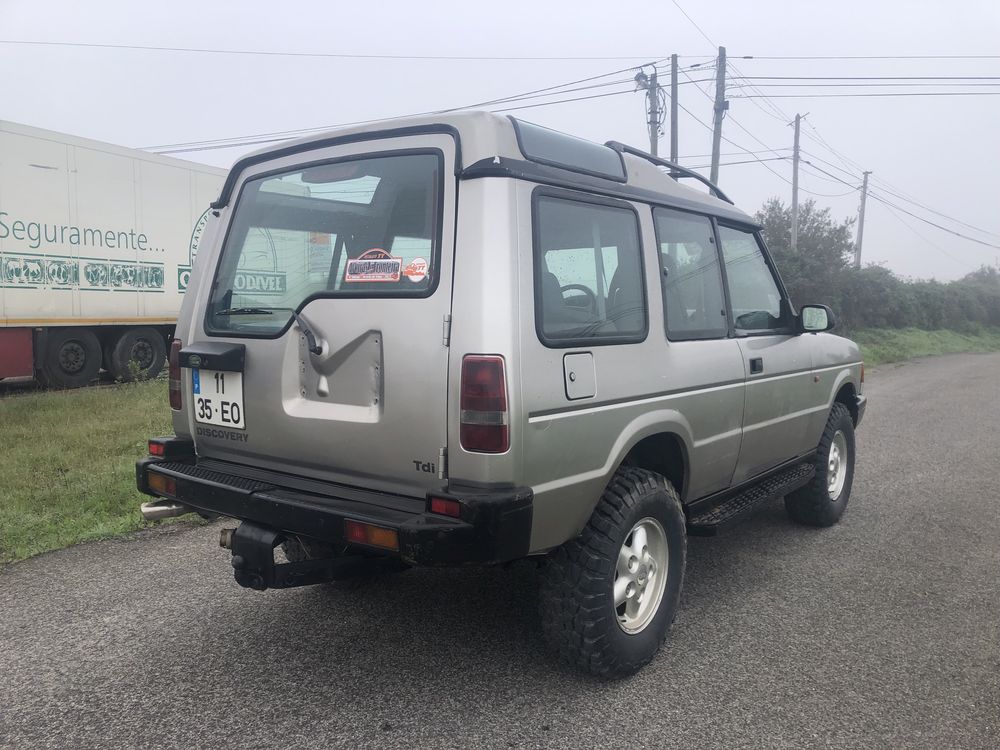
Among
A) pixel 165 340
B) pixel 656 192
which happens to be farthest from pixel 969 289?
pixel 656 192

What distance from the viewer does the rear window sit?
2.90 metres

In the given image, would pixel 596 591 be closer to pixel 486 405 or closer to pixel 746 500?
pixel 486 405

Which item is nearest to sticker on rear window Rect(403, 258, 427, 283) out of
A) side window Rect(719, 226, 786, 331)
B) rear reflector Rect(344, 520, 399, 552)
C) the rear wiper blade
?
the rear wiper blade

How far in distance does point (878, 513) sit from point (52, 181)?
10182mm

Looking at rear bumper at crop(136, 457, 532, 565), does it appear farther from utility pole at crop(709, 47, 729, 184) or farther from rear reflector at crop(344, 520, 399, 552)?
utility pole at crop(709, 47, 729, 184)

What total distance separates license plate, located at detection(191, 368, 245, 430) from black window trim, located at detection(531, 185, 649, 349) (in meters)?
1.28

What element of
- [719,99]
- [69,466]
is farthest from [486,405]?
[719,99]

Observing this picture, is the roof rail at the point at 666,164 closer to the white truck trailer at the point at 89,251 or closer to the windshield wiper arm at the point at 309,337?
the windshield wiper arm at the point at 309,337

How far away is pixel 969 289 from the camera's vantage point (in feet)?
125

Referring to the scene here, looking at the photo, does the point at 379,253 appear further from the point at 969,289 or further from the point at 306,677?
the point at 969,289

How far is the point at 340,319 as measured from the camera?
2955 mm

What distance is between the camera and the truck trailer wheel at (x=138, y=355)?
11.5 metres

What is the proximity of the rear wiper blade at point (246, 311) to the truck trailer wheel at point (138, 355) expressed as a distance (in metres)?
8.77

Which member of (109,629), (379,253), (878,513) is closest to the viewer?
(379,253)
